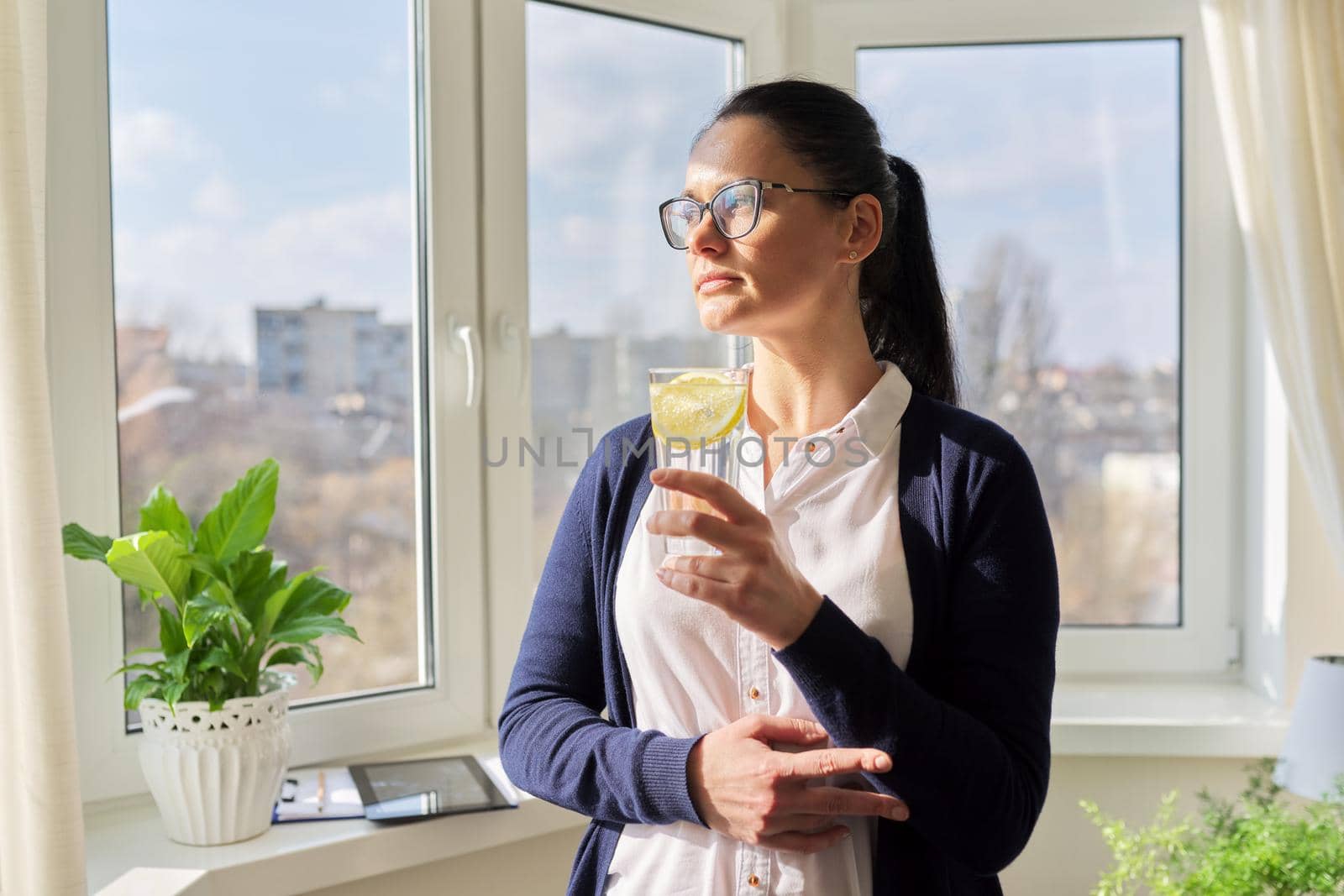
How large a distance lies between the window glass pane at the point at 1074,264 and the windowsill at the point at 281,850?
1.36 m

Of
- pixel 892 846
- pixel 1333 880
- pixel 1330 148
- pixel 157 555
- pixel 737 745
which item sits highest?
pixel 1330 148

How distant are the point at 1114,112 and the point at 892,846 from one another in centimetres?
198

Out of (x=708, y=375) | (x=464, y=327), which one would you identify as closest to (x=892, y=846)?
(x=708, y=375)

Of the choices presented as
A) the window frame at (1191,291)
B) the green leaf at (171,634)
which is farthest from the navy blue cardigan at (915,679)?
the window frame at (1191,291)

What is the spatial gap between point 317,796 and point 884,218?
1.32m

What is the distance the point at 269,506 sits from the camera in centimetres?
175

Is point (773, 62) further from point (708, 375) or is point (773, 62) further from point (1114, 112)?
point (708, 375)

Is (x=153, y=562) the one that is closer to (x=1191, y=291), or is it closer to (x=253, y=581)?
(x=253, y=581)

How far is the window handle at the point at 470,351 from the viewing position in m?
2.19

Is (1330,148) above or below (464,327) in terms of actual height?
above

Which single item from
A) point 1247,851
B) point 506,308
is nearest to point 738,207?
point 506,308

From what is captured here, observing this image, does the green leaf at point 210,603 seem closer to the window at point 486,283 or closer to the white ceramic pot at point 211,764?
the white ceramic pot at point 211,764

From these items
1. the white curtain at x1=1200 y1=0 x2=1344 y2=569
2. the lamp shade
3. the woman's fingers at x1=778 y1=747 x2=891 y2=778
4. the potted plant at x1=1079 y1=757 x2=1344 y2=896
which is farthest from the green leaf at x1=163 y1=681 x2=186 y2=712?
the white curtain at x1=1200 y1=0 x2=1344 y2=569

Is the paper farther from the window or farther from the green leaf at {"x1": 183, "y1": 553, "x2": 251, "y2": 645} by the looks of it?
the green leaf at {"x1": 183, "y1": 553, "x2": 251, "y2": 645}
